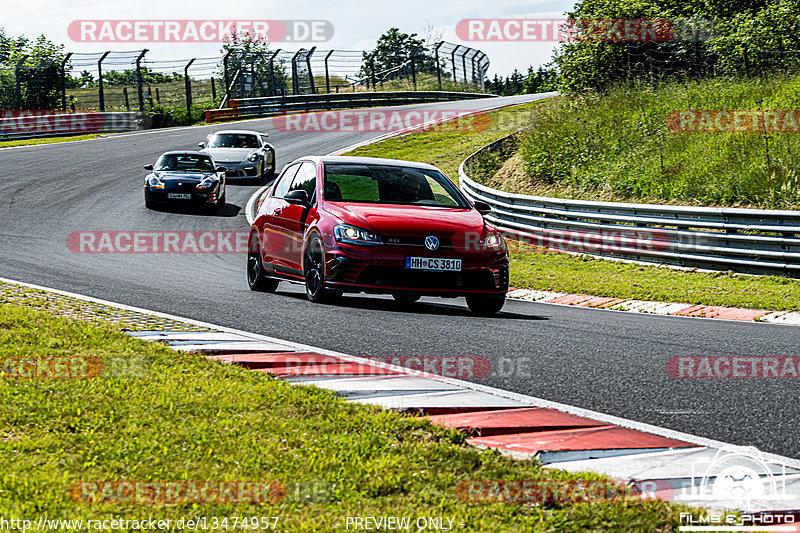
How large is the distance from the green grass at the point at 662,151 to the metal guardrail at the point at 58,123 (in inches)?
844

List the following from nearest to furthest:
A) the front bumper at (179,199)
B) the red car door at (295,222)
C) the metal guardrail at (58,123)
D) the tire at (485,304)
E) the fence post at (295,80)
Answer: the tire at (485,304) < the red car door at (295,222) < the front bumper at (179,199) < the metal guardrail at (58,123) < the fence post at (295,80)

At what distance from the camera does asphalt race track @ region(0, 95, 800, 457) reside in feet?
17.5

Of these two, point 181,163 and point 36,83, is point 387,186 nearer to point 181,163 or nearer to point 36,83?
point 181,163

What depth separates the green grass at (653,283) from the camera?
11102mm

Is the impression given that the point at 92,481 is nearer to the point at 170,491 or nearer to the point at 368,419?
the point at 170,491

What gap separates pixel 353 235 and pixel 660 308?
12.9 feet

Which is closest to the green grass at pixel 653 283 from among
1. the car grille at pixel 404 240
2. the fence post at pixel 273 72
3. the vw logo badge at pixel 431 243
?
the vw logo badge at pixel 431 243

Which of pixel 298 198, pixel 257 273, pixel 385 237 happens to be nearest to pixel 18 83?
pixel 257 273

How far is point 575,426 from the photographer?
4.81 meters

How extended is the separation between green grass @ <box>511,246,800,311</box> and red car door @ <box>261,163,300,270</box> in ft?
12.4

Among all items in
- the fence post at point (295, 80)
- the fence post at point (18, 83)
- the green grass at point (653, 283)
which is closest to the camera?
the green grass at point (653, 283)

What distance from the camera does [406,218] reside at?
9.34 metres

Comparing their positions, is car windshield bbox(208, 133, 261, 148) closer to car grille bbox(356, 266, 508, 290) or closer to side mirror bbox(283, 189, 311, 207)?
side mirror bbox(283, 189, 311, 207)

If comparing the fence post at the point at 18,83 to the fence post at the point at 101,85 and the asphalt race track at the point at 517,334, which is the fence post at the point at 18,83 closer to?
the fence post at the point at 101,85
